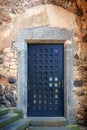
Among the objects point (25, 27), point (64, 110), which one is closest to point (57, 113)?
point (64, 110)

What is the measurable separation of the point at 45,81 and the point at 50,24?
134cm

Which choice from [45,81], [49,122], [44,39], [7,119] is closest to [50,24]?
[44,39]

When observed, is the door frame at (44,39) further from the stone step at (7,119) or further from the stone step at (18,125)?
the stone step at (18,125)

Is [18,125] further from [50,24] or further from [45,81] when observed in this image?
[50,24]

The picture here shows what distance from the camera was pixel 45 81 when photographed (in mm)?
6828

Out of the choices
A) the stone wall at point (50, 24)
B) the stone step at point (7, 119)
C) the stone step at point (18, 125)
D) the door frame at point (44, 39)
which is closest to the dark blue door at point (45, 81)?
the door frame at point (44, 39)

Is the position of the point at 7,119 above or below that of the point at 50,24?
below

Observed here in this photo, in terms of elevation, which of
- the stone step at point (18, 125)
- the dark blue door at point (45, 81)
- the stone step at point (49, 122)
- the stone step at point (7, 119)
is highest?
the dark blue door at point (45, 81)

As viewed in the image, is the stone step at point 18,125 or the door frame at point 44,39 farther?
the door frame at point 44,39

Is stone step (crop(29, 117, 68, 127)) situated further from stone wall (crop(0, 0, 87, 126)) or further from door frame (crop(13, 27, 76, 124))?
stone wall (crop(0, 0, 87, 126))

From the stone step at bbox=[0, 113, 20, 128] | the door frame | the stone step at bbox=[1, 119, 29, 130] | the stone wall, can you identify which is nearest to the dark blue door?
the door frame

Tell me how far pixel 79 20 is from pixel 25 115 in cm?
253

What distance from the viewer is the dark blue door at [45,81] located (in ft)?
22.4

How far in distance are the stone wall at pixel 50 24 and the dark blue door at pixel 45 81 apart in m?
0.39
